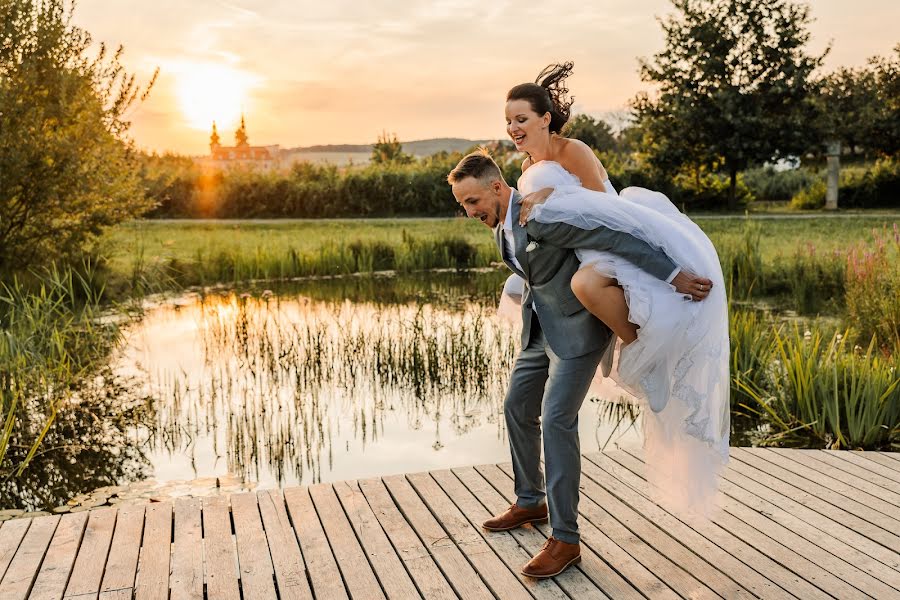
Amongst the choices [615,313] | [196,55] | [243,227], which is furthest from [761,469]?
[243,227]

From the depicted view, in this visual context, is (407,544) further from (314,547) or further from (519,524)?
(519,524)

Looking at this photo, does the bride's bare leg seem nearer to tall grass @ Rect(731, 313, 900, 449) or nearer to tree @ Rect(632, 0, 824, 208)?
tall grass @ Rect(731, 313, 900, 449)

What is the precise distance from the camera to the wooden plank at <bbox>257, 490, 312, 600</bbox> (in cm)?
311

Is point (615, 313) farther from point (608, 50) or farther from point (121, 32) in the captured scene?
point (121, 32)

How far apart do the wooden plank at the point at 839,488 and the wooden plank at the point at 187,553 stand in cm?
276

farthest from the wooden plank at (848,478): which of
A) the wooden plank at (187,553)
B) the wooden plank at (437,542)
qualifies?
the wooden plank at (187,553)

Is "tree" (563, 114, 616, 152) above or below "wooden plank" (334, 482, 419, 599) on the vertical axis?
above

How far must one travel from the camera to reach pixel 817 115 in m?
28.1

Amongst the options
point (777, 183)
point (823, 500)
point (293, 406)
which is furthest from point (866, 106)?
point (823, 500)

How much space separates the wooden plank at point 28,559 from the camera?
10.4 ft

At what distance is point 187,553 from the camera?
3422mm

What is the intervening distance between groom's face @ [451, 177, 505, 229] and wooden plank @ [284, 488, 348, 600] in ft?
4.67

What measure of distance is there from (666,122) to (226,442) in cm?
2529

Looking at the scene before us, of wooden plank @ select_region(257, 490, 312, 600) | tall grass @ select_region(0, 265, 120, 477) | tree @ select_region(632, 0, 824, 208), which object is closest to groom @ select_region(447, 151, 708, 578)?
wooden plank @ select_region(257, 490, 312, 600)
